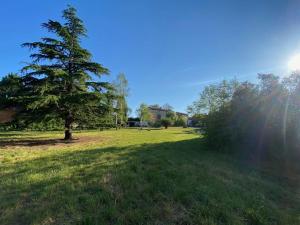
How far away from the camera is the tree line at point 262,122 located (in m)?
7.02

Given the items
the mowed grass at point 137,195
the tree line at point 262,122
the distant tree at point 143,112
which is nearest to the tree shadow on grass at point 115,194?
the mowed grass at point 137,195

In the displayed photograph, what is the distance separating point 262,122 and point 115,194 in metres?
6.54

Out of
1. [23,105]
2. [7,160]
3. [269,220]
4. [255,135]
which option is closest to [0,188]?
[7,160]

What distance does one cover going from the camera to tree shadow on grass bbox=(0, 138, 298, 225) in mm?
2924

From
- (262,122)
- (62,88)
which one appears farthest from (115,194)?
(62,88)

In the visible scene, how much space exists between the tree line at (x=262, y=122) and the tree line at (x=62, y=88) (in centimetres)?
671

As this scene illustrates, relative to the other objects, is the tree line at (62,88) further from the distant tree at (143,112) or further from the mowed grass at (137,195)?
the distant tree at (143,112)

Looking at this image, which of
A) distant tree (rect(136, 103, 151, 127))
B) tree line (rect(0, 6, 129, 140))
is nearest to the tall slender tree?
tree line (rect(0, 6, 129, 140))

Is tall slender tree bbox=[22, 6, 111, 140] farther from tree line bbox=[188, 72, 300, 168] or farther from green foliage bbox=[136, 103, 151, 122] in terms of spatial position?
green foliage bbox=[136, 103, 151, 122]

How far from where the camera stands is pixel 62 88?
37.7ft

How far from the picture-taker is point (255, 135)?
25.8ft

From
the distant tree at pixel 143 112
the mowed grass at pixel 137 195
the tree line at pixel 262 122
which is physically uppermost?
the distant tree at pixel 143 112

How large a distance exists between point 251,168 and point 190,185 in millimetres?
3420

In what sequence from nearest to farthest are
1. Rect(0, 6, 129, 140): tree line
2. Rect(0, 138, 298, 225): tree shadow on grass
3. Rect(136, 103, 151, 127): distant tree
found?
Rect(0, 138, 298, 225): tree shadow on grass → Rect(0, 6, 129, 140): tree line → Rect(136, 103, 151, 127): distant tree
